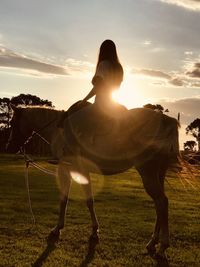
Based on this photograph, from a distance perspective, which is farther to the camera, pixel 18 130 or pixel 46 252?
pixel 18 130

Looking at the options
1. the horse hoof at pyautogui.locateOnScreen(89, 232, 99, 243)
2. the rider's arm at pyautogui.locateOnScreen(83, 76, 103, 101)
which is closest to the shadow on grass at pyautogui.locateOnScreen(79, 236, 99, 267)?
the horse hoof at pyautogui.locateOnScreen(89, 232, 99, 243)

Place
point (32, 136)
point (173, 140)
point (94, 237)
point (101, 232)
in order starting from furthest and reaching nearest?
point (101, 232)
point (32, 136)
point (94, 237)
point (173, 140)

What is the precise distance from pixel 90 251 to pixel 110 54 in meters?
3.82

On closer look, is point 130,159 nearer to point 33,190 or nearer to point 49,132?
point 49,132

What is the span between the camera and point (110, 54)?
327 inches

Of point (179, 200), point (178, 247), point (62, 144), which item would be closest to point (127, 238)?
point (178, 247)

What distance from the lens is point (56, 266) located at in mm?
7266

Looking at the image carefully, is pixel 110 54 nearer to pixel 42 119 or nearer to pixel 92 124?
pixel 92 124

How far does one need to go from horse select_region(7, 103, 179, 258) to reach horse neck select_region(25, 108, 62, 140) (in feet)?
1.08

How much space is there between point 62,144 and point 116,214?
14.7 feet

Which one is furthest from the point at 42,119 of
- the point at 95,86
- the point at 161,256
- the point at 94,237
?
the point at 161,256

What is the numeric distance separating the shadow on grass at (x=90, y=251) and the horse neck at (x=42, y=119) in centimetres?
242

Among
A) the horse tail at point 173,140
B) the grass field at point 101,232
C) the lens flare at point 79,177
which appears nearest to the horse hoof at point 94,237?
the grass field at point 101,232

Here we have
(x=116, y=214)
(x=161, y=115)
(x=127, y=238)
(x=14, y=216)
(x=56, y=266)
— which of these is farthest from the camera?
(x=116, y=214)
